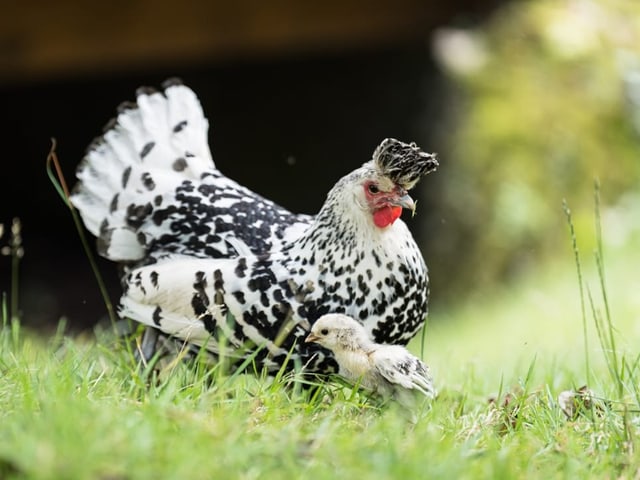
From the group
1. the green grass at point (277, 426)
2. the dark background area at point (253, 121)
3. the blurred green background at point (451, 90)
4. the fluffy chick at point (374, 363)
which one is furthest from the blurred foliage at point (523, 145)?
the fluffy chick at point (374, 363)

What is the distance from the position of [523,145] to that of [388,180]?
5.11 meters

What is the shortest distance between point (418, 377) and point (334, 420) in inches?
11.2

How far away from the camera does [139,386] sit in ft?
9.18

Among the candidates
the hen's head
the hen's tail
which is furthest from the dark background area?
the hen's head

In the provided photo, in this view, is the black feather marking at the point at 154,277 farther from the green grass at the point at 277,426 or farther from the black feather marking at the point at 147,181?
the black feather marking at the point at 147,181

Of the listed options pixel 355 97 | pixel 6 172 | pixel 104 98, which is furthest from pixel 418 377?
pixel 6 172

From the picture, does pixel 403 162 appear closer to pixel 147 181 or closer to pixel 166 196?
pixel 166 196

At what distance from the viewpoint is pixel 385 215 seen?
306cm

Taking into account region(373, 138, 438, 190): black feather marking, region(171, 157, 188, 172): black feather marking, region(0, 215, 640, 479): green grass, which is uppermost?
region(373, 138, 438, 190): black feather marking

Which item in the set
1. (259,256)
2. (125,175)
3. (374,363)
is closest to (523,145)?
(125,175)

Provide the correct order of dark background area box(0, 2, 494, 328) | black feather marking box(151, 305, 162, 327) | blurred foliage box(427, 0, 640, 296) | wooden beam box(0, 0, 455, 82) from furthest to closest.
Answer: dark background area box(0, 2, 494, 328) → blurred foliage box(427, 0, 640, 296) → wooden beam box(0, 0, 455, 82) → black feather marking box(151, 305, 162, 327)

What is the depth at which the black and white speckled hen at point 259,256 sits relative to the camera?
3.04 metres

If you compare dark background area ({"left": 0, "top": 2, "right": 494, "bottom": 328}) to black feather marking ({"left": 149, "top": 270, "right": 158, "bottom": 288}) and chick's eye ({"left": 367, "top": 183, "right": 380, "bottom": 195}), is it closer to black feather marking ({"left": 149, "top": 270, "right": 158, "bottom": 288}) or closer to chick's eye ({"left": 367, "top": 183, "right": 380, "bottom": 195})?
black feather marking ({"left": 149, "top": 270, "right": 158, "bottom": 288})

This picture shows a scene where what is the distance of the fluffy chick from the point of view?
2816 mm
